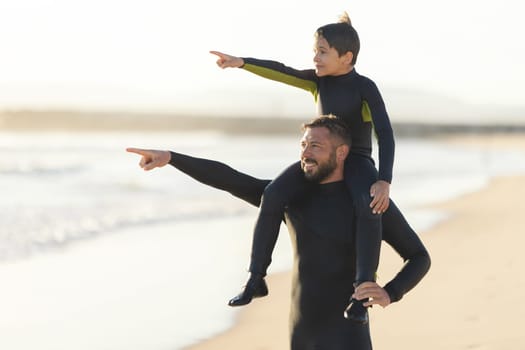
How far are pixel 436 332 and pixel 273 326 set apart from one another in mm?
1324

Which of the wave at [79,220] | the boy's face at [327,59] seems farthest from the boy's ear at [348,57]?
the wave at [79,220]

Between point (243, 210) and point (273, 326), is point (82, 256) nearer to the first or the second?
point (273, 326)

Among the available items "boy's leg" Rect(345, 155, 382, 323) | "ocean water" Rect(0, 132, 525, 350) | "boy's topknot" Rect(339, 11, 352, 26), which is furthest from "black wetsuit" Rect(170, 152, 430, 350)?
"ocean water" Rect(0, 132, 525, 350)

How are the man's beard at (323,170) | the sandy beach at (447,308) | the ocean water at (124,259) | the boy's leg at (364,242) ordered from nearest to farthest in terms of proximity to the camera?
the boy's leg at (364,242), the man's beard at (323,170), the sandy beach at (447,308), the ocean water at (124,259)

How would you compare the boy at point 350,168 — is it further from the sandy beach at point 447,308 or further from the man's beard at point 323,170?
the sandy beach at point 447,308

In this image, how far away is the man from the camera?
122 inches

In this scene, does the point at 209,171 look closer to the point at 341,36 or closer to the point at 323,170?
the point at 323,170

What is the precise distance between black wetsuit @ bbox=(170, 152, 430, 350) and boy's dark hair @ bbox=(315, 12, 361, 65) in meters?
0.51

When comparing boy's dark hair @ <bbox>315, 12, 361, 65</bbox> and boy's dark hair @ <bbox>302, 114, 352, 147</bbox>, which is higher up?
boy's dark hair @ <bbox>315, 12, 361, 65</bbox>

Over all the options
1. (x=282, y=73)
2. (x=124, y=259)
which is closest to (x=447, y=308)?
(x=124, y=259)

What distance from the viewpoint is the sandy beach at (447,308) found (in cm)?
645

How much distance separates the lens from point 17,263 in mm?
9516

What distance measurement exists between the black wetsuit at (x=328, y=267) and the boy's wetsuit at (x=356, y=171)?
0.07 metres

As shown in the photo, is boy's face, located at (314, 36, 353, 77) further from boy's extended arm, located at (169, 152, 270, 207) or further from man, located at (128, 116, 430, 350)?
boy's extended arm, located at (169, 152, 270, 207)
